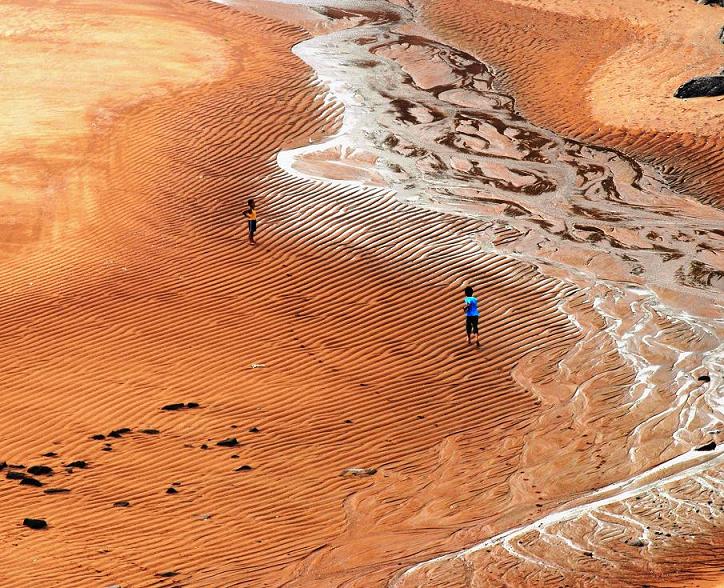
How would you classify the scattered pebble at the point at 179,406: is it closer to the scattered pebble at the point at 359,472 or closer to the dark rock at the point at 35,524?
the scattered pebble at the point at 359,472

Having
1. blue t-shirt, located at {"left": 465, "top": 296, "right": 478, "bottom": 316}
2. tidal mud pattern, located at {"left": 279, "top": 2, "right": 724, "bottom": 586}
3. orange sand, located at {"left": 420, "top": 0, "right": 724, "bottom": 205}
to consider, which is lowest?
tidal mud pattern, located at {"left": 279, "top": 2, "right": 724, "bottom": 586}

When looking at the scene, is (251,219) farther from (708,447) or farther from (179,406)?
(708,447)

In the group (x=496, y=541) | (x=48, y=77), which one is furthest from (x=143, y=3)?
(x=496, y=541)

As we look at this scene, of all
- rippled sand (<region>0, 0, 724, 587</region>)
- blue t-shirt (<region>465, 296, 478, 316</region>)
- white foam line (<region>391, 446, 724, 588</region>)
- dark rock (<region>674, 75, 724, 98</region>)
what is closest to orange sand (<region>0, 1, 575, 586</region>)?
rippled sand (<region>0, 0, 724, 587</region>)

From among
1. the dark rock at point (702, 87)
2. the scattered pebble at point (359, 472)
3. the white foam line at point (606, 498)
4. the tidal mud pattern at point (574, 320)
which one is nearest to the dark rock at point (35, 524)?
the tidal mud pattern at point (574, 320)

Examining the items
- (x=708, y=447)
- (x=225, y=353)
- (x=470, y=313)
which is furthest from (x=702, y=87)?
(x=225, y=353)

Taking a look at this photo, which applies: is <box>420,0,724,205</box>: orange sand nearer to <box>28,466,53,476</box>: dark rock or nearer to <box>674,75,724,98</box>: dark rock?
<box>674,75,724,98</box>: dark rock
